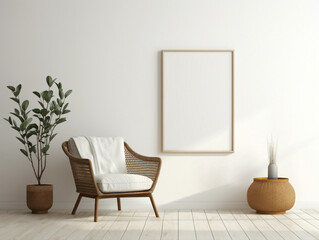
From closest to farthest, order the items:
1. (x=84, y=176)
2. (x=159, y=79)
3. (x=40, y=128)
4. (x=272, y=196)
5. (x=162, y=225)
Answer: (x=162, y=225) < (x=84, y=176) < (x=272, y=196) < (x=40, y=128) < (x=159, y=79)

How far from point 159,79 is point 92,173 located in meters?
1.41

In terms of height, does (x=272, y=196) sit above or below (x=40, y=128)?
below

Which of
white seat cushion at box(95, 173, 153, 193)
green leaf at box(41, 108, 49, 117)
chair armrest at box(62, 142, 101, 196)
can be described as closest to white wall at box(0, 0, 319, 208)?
green leaf at box(41, 108, 49, 117)

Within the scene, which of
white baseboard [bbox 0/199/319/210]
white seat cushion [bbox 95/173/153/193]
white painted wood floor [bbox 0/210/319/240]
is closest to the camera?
white painted wood floor [bbox 0/210/319/240]

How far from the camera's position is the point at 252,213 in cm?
541

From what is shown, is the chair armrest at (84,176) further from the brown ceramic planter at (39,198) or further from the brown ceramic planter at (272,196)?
the brown ceramic planter at (272,196)

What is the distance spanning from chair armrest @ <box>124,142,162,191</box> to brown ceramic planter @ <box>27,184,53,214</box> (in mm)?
847

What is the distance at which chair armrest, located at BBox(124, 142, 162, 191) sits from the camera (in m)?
5.29

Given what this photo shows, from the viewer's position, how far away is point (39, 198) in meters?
5.40

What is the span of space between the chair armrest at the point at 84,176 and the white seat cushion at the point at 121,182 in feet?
0.20

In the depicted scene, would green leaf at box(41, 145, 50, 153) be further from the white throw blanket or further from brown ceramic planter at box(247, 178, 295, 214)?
brown ceramic planter at box(247, 178, 295, 214)

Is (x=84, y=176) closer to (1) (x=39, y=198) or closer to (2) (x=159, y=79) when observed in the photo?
(1) (x=39, y=198)

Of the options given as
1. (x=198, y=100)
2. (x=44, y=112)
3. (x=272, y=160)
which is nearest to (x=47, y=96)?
(x=44, y=112)

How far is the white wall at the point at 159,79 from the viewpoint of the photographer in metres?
5.79
